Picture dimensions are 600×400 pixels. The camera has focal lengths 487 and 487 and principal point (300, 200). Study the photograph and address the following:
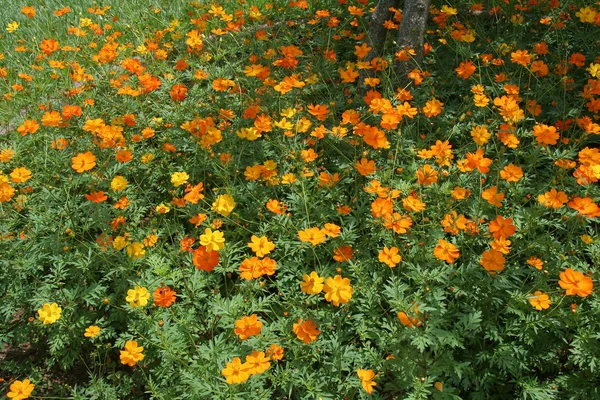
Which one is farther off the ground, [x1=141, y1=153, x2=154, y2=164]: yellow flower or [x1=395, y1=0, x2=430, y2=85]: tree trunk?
[x1=395, y1=0, x2=430, y2=85]: tree trunk

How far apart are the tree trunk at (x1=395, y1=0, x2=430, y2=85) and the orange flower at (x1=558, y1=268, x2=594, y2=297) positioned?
1657 millimetres

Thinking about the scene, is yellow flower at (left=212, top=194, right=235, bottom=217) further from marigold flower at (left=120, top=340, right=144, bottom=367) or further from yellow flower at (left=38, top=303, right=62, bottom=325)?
yellow flower at (left=38, top=303, right=62, bottom=325)

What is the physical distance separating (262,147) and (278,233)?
2.35 feet

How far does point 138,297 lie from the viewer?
188cm

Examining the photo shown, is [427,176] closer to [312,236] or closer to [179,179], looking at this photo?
[312,236]

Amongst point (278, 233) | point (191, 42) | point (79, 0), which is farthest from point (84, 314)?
point (79, 0)

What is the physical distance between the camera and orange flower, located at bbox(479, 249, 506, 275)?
69.2 inches

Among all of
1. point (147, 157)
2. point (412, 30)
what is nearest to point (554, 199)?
point (412, 30)

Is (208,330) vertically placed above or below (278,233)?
below

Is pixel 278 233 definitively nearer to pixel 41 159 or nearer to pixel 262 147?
pixel 262 147

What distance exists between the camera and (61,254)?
2355mm

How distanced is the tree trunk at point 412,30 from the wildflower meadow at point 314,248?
85 millimetres

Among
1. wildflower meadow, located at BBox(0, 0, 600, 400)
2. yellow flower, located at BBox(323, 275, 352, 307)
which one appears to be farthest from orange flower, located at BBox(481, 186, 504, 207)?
yellow flower, located at BBox(323, 275, 352, 307)

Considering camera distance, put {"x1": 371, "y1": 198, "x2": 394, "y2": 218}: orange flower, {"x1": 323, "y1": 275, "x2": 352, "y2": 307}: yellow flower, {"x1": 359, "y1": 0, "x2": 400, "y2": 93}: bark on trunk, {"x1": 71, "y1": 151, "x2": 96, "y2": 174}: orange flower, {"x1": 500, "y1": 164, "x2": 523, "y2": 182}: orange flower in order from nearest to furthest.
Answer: {"x1": 323, "y1": 275, "x2": 352, "y2": 307}: yellow flower < {"x1": 371, "y1": 198, "x2": 394, "y2": 218}: orange flower < {"x1": 500, "y1": 164, "x2": 523, "y2": 182}: orange flower < {"x1": 71, "y1": 151, "x2": 96, "y2": 174}: orange flower < {"x1": 359, "y1": 0, "x2": 400, "y2": 93}: bark on trunk
